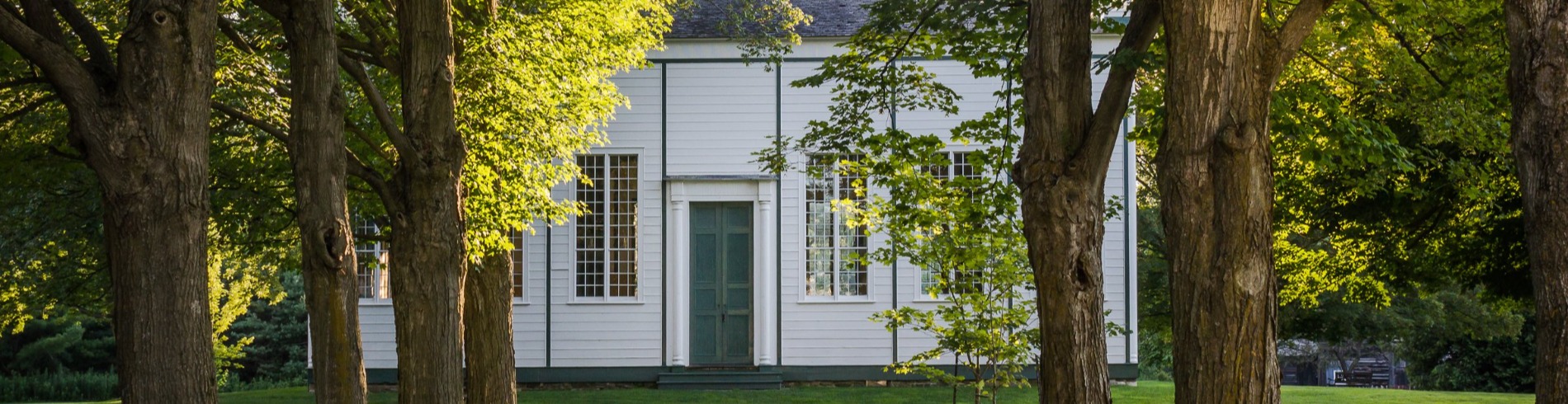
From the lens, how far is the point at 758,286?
20.9 meters

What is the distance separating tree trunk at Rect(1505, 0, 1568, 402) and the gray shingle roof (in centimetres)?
1486

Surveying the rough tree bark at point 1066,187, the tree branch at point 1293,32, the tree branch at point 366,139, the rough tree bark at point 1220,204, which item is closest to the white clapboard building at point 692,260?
the tree branch at point 366,139

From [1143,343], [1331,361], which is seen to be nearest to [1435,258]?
[1143,343]

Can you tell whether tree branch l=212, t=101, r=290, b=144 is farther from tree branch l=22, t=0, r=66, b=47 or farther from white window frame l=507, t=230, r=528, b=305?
white window frame l=507, t=230, r=528, b=305

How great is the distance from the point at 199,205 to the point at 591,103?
696 centimetres

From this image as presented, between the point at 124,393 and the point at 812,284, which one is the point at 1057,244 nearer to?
the point at 124,393

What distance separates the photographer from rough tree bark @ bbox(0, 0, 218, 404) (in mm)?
7023

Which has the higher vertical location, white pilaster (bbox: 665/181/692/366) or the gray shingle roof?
the gray shingle roof

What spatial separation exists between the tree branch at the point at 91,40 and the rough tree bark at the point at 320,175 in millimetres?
1387

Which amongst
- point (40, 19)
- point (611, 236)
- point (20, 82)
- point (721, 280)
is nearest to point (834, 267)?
point (721, 280)

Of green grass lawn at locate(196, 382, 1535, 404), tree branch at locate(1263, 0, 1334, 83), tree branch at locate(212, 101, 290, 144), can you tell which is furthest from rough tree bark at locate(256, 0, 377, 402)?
green grass lawn at locate(196, 382, 1535, 404)

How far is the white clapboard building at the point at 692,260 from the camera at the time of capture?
2086 cm

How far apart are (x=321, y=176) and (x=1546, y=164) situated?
712cm

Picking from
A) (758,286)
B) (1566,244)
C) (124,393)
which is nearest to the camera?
(1566,244)
